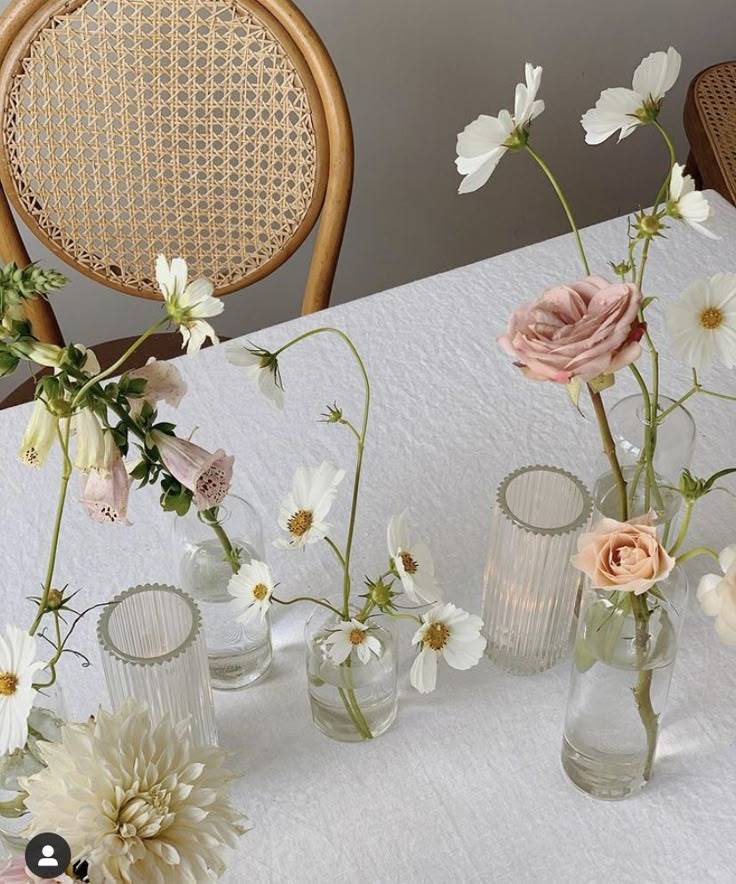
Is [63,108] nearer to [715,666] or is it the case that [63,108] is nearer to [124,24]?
[124,24]

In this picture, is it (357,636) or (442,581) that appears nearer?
(357,636)

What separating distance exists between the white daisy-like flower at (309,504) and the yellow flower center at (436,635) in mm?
91

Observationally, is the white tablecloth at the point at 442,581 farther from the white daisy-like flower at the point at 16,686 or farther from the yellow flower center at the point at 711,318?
the yellow flower center at the point at 711,318

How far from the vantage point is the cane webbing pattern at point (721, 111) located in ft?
5.41

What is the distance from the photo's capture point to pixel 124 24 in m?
1.35

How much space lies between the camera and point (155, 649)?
73cm

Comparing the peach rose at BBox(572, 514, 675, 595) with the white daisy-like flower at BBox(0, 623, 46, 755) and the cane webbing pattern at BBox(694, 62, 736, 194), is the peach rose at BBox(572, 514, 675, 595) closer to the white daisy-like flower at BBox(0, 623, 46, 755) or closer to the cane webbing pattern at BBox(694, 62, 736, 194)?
the white daisy-like flower at BBox(0, 623, 46, 755)

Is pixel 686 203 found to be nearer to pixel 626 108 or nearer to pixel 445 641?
pixel 626 108

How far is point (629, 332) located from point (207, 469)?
0.26 metres

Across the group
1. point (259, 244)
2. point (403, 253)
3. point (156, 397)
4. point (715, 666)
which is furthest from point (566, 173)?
point (156, 397)

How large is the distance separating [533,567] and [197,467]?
260 mm

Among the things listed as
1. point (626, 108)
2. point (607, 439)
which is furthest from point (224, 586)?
point (626, 108)

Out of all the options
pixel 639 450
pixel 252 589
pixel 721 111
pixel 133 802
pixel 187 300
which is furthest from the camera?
pixel 721 111

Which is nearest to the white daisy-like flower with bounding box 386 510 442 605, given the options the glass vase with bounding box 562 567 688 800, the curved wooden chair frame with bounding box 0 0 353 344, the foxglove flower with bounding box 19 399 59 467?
the glass vase with bounding box 562 567 688 800
